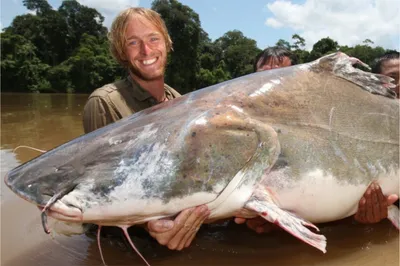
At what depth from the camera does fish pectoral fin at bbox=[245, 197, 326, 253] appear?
2.02 m

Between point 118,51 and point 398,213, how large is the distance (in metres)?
2.63

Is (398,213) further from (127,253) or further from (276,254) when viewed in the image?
(127,253)

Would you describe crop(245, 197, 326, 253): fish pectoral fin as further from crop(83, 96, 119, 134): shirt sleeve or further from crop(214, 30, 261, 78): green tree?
crop(214, 30, 261, 78): green tree

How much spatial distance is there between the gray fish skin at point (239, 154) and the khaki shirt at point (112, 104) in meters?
0.75

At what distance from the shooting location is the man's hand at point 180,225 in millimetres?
2045

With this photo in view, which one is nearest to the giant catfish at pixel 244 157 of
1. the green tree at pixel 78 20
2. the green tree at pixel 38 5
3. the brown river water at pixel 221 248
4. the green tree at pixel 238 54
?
the brown river water at pixel 221 248

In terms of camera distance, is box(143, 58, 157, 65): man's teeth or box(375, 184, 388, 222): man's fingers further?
box(143, 58, 157, 65): man's teeth

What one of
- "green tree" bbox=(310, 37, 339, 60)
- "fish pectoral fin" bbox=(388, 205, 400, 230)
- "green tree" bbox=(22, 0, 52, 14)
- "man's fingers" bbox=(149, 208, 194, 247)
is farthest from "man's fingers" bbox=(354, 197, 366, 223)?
"green tree" bbox=(22, 0, 52, 14)

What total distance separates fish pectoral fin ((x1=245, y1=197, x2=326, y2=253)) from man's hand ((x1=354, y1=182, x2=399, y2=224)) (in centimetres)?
65

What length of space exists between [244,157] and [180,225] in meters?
0.52

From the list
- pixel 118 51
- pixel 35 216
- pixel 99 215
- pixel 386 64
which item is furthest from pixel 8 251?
pixel 386 64

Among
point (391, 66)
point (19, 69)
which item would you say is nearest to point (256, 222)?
point (391, 66)

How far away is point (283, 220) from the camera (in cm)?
205

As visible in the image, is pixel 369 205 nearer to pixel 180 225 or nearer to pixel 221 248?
pixel 221 248
